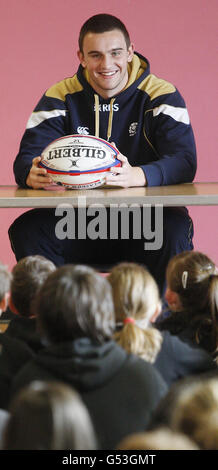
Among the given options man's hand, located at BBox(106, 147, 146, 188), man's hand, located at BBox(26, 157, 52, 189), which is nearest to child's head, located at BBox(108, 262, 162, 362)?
man's hand, located at BBox(106, 147, 146, 188)

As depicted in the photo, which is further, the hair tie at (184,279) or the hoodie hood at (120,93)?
the hoodie hood at (120,93)

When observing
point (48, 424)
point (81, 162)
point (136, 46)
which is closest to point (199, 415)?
point (48, 424)

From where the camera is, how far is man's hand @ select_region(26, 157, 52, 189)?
2.61 meters

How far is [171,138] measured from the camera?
2775 millimetres

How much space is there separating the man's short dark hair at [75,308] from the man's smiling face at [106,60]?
1.58 meters

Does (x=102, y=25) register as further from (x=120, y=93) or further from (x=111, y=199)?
(x=111, y=199)

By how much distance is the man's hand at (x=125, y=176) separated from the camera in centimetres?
253

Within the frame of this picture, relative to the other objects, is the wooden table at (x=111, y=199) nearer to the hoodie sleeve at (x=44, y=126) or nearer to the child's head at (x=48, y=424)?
the hoodie sleeve at (x=44, y=126)

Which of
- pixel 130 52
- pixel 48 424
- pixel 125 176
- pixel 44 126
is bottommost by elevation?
pixel 48 424

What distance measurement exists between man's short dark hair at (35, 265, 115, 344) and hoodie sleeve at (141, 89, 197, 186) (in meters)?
1.30

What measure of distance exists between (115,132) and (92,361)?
1.76m

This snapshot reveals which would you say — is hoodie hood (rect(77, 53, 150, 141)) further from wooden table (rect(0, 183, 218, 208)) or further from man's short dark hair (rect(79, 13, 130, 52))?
wooden table (rect(0, 183, 218, 208))

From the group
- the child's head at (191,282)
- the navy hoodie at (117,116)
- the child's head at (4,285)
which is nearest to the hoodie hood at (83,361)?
the child's head at (4,285)
